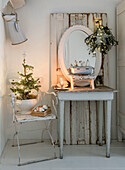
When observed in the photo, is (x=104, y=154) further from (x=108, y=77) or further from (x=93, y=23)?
(x=93, y=23)

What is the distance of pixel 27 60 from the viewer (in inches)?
144

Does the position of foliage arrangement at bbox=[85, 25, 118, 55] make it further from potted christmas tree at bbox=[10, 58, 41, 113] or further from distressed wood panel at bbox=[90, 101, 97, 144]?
potted christmas tree at bbox=[10, 58, 41, 113]

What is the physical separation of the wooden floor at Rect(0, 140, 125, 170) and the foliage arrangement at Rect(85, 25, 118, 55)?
1488 millimetres

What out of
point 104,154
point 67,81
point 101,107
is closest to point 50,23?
point 67,81

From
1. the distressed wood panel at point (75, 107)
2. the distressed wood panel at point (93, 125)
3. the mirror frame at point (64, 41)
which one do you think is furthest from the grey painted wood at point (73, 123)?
the mirror frame at point (64, 41)

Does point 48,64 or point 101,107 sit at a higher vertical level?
point 48,64

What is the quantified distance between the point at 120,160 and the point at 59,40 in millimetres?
2001

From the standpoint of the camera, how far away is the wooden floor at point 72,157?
2.73 metres

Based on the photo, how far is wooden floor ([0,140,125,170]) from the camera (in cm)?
273

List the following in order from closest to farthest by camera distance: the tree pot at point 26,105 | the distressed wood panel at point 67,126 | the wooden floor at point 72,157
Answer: the wooden floor at point 72,157, the tree pot at point 26,105, the distressed wood panel at point 67,126

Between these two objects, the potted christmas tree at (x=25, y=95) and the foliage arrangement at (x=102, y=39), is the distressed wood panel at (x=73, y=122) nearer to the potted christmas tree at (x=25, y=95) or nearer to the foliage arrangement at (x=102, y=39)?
the potted christmas tree at (x=25, y=95)

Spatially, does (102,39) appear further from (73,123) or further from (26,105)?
(26,105)

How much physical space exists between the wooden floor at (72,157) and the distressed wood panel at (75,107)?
0.19 m

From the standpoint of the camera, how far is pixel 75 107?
3619 millimetres
